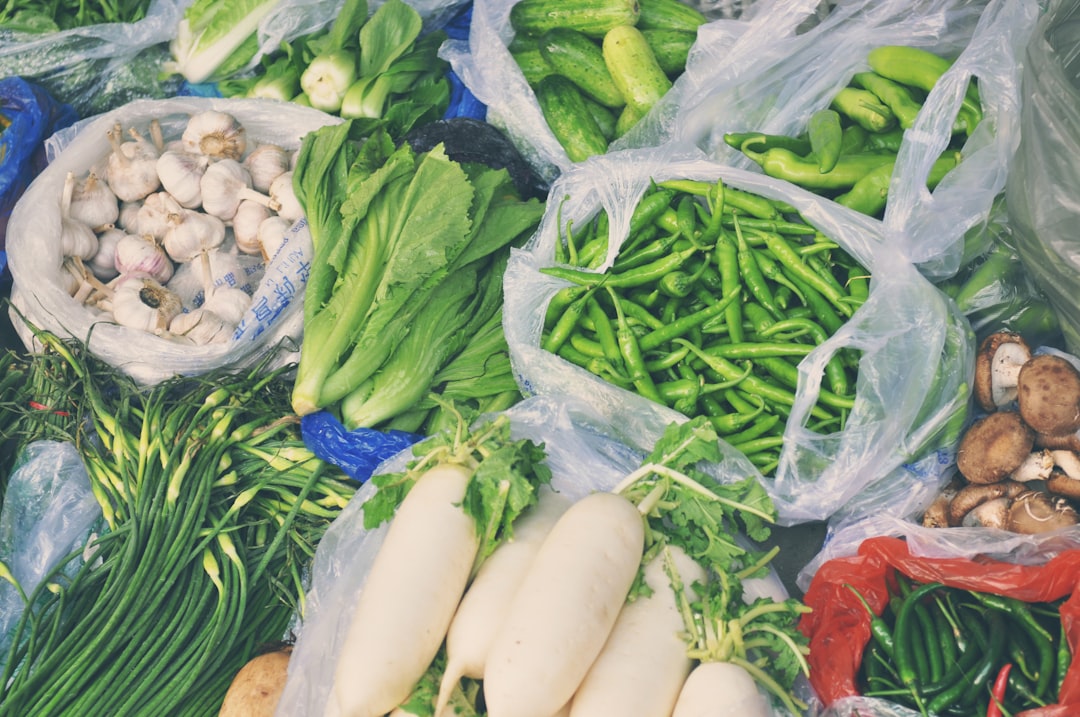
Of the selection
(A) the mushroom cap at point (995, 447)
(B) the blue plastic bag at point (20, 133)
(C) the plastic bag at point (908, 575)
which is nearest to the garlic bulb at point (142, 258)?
(B) the blue plastic bag at point (20, 133)

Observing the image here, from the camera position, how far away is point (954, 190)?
184cm

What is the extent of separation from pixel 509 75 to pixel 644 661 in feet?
5.59

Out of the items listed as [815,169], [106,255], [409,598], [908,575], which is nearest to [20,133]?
[106,255]

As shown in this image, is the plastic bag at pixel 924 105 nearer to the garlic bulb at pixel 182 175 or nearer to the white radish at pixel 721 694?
the white radish at pixel 721 694

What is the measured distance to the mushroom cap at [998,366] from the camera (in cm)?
182

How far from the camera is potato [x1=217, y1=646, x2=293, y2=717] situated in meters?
1.69

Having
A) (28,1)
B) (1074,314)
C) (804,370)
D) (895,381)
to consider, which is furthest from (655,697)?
(28,1)

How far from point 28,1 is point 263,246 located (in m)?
1.40

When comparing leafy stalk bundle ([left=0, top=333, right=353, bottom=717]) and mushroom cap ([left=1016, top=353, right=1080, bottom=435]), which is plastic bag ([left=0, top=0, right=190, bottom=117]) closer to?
leafy stalk bundle ([left=0, top=333, right=353, bottom=717])

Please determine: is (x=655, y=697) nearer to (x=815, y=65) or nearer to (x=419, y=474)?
(x=419, y=474)

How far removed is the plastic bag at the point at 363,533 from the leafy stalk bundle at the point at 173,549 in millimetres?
205

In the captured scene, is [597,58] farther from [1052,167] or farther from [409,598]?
[409,598]

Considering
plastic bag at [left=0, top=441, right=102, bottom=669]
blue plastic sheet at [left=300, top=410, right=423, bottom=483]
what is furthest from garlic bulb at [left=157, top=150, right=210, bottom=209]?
blue plastic sheet at [left=300, top=410, right=423, bottom=483]

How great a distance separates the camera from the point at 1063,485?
1.73m
